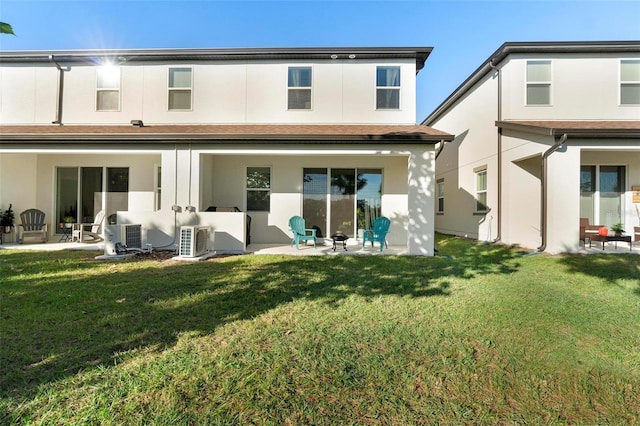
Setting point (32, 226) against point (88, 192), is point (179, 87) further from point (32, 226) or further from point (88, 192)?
point (32, 226)

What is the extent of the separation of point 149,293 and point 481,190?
11270mm

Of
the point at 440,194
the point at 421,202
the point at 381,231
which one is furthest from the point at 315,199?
the point at 440,194

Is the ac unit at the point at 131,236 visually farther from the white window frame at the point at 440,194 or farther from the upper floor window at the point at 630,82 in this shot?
the upper floor window at the point at 630,82

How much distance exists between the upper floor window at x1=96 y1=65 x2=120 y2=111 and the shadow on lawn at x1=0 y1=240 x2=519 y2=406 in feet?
17.1

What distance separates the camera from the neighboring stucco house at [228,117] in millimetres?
9742

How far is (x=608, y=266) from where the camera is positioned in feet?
21.5

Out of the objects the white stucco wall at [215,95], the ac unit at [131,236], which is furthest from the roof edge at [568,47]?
the ac unit at [131,236]

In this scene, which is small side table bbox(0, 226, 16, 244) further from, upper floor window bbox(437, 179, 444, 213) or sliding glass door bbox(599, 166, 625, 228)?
sliding glass door bbox(599, 166, 625, 228)

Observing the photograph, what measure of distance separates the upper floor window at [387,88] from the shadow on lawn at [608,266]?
20.3ft

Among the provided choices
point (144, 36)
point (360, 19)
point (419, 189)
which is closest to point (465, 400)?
point (419, 189)

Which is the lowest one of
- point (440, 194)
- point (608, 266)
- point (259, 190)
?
point (608, 266)

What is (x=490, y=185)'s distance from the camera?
10930 millimetres

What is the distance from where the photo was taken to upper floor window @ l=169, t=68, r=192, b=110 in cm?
1003

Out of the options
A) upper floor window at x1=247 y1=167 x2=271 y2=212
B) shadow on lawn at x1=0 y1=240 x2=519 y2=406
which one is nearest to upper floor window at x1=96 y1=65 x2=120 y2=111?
upper floor window at x1=247 y1=167 x2=271 y2=212
